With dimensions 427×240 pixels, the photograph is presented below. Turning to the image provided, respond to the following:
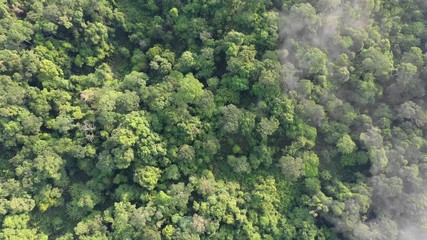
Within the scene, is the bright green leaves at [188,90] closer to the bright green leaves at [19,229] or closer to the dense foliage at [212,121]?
the dense foliage at [212,121]

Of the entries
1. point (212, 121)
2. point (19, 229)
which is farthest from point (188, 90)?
point (19, 229)

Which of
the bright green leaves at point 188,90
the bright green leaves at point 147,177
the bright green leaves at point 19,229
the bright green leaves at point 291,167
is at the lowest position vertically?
the bright green leaves at point 19,229

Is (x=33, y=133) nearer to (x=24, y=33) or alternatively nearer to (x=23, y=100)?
(x=23, y=100)

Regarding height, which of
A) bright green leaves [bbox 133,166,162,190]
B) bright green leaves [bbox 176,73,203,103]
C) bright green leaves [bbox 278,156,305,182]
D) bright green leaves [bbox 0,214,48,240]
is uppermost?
bright green leaves [bbox 176,73,203,103]

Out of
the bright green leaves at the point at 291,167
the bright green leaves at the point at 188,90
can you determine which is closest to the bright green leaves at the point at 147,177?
the bright green leaves at the point at 188,90

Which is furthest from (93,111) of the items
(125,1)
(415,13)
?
(415,13)

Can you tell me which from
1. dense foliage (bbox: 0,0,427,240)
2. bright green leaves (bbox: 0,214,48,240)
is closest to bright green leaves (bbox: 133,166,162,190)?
dense foliage (bbox: 0,0,427,240)

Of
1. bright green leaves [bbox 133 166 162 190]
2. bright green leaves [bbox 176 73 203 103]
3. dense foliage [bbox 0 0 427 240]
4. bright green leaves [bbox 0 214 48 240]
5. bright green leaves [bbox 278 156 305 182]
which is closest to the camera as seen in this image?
bright green leaves [bbox 0 214 48 240]

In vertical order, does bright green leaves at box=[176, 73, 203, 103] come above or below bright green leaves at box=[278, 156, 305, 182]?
above

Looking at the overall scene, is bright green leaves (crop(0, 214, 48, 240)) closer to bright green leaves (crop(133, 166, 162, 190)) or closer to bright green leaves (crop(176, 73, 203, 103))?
bright green leaves (crop(133, 166, 162, 190))
